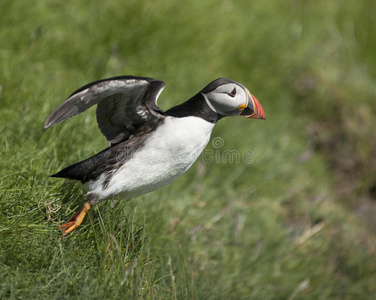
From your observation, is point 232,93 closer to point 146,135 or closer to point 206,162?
point 146,135

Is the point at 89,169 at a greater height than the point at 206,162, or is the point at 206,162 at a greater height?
the point at 89,169

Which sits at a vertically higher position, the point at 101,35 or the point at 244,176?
the point at 101,35

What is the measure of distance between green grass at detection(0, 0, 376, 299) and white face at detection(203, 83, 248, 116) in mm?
975

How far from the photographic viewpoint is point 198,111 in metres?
3.58

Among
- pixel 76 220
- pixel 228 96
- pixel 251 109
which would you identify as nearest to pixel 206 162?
pixel 251 109

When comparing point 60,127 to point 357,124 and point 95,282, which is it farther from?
point 357,124

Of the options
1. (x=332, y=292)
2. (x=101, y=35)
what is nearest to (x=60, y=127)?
(x=101, y=35)

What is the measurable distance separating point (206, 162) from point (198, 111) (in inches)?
99.7

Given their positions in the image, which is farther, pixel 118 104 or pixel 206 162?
pixel 206 162

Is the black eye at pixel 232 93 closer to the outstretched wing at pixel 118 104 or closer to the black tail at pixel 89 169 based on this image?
the outstretched wing at pixel 118 104

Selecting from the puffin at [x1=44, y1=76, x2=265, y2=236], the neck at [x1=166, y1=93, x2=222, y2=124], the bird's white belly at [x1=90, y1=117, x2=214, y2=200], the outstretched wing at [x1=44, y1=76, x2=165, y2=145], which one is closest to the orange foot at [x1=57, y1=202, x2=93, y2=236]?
the puffin at [x1=44, y1=76, x2=265, y2=236]

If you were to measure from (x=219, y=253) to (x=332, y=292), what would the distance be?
1.50 meters

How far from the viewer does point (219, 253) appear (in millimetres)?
4980

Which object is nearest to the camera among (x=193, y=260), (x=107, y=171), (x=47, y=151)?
(x=107, y=171)
